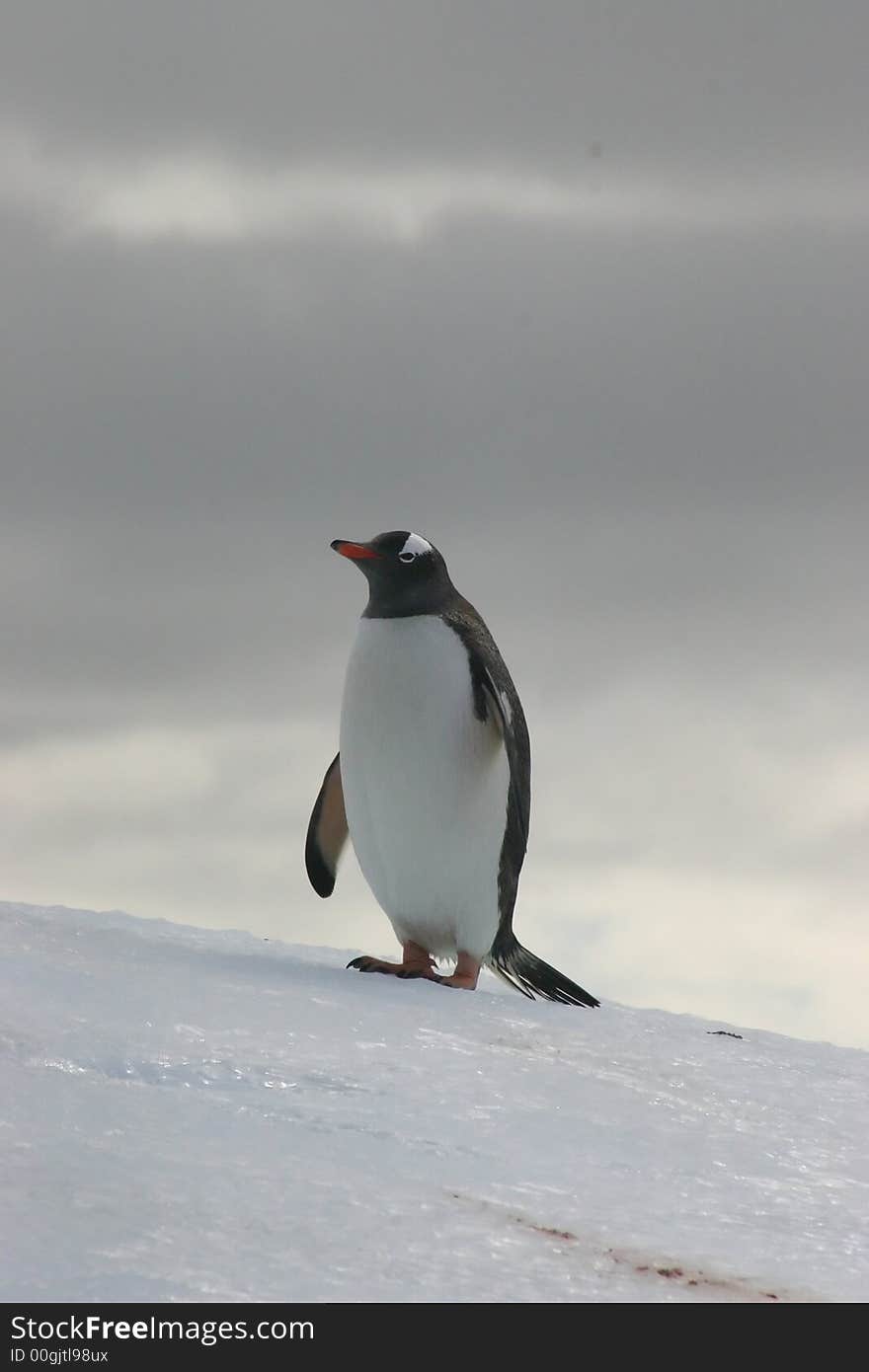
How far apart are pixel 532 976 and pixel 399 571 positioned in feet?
6.17

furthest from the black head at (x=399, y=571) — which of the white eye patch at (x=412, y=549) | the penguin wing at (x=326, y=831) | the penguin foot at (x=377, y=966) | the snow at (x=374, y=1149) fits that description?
the snow at (x=374, y=1149)

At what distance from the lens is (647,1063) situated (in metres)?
6.19

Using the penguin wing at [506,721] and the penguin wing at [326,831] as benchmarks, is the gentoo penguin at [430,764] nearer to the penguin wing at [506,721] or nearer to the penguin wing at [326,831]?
the penguin wing at [506,721]

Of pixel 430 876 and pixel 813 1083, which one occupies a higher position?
pixel 430 876

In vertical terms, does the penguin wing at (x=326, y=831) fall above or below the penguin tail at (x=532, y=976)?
above

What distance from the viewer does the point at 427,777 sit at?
6.97 m

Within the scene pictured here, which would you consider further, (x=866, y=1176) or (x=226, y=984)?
(x=226, y=984)

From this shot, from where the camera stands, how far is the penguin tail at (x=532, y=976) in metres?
7.55

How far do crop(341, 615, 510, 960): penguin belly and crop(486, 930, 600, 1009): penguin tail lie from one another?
0.29m

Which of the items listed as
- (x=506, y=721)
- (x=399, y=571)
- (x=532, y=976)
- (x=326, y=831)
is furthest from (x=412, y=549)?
(x=532, y=976)

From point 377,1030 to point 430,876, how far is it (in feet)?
5.35

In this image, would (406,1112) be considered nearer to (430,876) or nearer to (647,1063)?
(647,1063)
